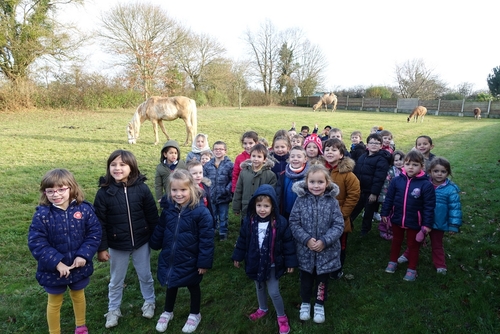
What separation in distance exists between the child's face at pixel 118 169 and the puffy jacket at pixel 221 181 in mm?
1948

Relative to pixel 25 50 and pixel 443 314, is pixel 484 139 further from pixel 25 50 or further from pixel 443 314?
pixel 25 50

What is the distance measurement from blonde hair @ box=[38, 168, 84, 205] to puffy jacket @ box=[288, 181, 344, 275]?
6.66 feet

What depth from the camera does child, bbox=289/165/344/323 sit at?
298 centimetres

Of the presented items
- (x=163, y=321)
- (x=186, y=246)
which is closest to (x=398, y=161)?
(x=186, y=246)

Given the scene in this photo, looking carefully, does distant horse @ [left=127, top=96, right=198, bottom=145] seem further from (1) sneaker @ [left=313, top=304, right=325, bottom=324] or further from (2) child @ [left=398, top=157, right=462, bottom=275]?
(1) sneaker @ [left=313, top=304, right=325, bottom=324]

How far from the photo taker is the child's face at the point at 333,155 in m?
3.82

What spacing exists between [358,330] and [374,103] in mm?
41469

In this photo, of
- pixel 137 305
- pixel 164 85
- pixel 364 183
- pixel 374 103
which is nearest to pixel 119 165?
pixel 137 305

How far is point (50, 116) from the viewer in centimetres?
2002

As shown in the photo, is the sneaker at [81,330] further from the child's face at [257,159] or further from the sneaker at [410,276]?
the sneaker at [410,276]

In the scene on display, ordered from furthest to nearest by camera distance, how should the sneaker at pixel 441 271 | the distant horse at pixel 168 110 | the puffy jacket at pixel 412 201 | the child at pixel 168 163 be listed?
the distant horse at pixel 168 110, the child at pixel 168 163, the sneaker at pixel 441 271, the puffy jacket at pixel 412 201

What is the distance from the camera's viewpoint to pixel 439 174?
3682 millimetres

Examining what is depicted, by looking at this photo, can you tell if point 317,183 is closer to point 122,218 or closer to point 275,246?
point 275,246

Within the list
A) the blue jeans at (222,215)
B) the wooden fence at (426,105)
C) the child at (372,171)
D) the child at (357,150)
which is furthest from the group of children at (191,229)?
the wooden fence at (426,105)
